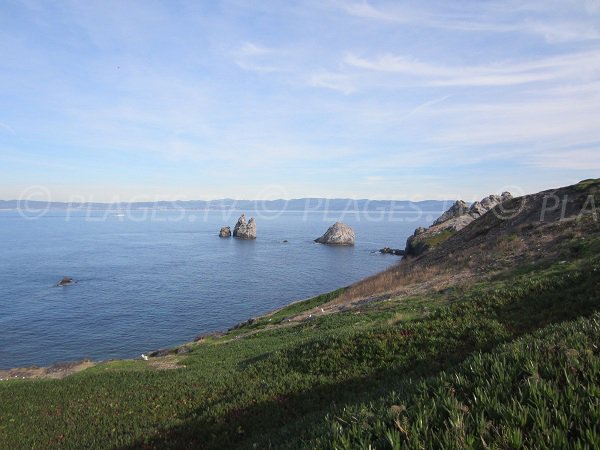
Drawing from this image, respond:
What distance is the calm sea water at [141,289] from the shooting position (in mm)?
53688

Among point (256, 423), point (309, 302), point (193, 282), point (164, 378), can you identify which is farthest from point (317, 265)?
point (256, 423)

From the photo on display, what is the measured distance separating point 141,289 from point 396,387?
3156 inches

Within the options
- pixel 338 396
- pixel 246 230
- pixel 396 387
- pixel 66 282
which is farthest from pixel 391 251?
pixel 396 387

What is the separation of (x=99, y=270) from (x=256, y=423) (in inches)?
4006

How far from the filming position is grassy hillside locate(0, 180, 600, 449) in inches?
223

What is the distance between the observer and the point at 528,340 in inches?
344

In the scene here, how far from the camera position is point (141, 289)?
266 feet

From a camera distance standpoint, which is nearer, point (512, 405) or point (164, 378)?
point (512, 405)

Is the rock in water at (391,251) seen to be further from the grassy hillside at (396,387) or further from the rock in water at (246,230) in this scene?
the grassy hillside at (396,387)

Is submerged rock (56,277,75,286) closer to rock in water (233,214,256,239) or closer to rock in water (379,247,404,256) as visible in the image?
rock in water (379,247,404,256)

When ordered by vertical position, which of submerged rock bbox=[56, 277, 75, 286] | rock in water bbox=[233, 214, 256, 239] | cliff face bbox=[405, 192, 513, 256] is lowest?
submerged rock bbox=[56, 277, 75, 286]

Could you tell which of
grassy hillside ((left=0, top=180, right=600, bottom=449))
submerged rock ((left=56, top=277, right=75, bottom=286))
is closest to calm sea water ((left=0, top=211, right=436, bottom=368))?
submerged rock ((left=56, top=277, right=75, bottom=286))

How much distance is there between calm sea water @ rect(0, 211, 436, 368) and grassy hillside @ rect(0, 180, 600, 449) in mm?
25849

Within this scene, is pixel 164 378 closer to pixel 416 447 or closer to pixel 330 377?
pixel 330 377
